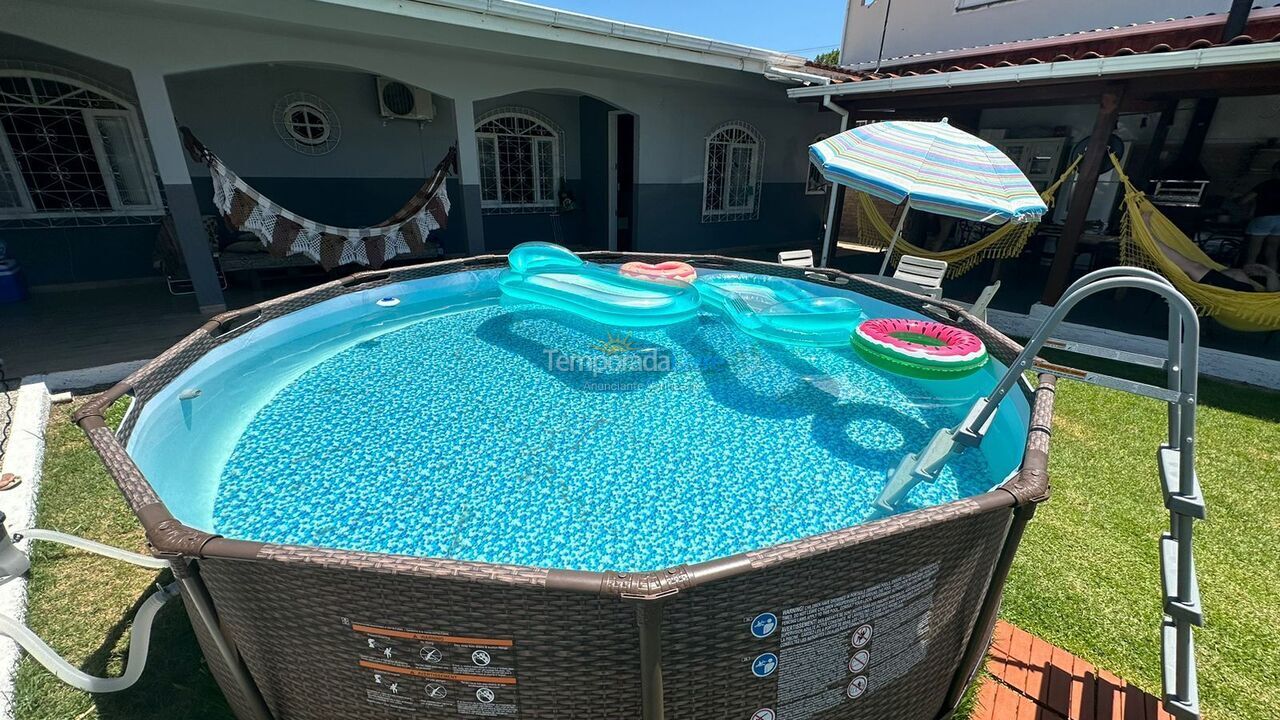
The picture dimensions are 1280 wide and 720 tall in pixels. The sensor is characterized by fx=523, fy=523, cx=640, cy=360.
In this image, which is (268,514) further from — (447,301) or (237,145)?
Result: (237,145)

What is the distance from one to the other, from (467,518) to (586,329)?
360cm

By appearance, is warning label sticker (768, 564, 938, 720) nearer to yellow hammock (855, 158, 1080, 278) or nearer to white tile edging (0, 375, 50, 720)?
white tile edging (0, 375, 50, 720)

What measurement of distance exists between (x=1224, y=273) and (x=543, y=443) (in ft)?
27.4

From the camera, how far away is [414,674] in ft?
5.38

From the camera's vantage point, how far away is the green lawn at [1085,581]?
7.59ft

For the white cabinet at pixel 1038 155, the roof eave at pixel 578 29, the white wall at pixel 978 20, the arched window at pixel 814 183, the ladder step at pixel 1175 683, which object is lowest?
the ladder step at pixel 1175 683

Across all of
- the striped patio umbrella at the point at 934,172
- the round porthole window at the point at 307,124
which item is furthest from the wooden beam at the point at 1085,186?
the round porthole window at the point at 307,124

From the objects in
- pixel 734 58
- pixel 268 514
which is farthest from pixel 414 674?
pixel 734 58

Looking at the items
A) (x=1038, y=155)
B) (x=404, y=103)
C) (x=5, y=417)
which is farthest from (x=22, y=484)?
(x=1038, y=155)

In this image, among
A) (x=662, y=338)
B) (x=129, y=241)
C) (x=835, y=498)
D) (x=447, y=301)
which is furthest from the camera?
(x=129, y=241)

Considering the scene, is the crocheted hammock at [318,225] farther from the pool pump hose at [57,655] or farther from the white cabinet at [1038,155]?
the white cabinet at [1038,155]

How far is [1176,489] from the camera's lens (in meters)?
1.90

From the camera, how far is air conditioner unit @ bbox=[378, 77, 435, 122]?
9.39 meters

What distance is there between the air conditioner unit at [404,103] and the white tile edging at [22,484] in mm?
6727
